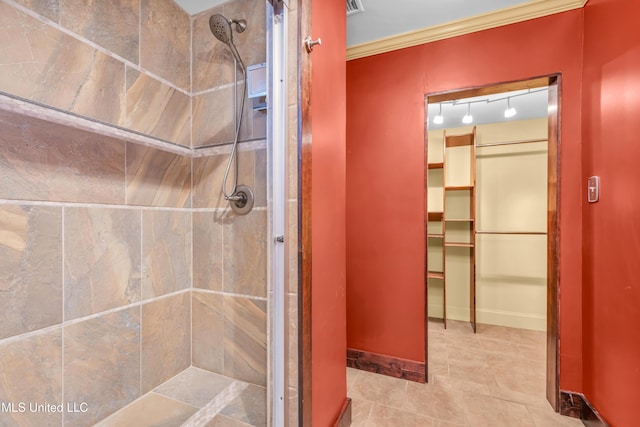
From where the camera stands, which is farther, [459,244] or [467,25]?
[459,244]

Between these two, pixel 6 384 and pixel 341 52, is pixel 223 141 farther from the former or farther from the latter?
pixel 6 384

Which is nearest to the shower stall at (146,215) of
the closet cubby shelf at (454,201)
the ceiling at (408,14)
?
the ceiling at (408,14)

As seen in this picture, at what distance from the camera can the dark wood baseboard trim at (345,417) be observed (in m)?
1.28

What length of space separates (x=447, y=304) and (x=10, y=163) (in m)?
3.56

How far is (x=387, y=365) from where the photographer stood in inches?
74.8

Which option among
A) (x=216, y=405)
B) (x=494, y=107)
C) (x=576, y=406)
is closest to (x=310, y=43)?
(x=216, y=405)

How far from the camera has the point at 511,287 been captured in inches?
112

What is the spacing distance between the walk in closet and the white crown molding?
3.81ft

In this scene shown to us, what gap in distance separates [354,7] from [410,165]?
3.52 feet

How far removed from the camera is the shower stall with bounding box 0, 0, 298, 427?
2.94 ft

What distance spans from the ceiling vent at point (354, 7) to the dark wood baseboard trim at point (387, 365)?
2.38 m

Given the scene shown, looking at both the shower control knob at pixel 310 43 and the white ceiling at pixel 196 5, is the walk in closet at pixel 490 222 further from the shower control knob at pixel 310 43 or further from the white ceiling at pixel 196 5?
the white ceiling at pixel 196 5

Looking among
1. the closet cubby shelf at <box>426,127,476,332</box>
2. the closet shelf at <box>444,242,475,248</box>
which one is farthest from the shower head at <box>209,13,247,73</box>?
the closet shelf at <box>444,242,475,248</box>

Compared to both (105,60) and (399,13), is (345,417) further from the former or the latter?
(399,13)
